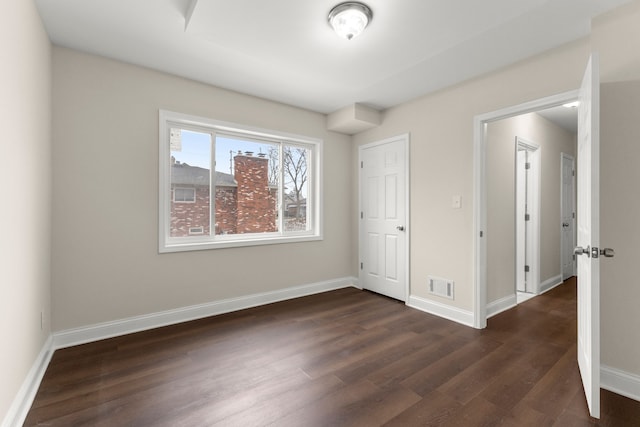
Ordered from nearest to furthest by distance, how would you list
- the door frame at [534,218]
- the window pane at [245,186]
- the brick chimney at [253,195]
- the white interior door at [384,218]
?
1. the window pane at [245,186]
2. the brick chimney at [253,195]
3. the white interior door at [384,218]
4. the door frame at [534,218]

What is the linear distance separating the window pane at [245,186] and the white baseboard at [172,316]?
834 mm

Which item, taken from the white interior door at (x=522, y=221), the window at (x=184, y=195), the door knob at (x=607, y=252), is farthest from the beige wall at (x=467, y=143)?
the window at (x=184, y=195)

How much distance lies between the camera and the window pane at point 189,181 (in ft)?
10.3

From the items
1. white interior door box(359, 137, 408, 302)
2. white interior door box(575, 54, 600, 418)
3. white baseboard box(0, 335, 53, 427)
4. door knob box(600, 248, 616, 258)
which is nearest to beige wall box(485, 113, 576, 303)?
white interior door box(359, 137, 408, 302)

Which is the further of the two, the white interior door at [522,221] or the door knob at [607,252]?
the white interior door at [522,221]

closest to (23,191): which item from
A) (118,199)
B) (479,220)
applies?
(118,199)

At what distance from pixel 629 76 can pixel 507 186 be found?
174 centimetres

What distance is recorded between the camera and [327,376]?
2.08 meters

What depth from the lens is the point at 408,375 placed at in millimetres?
2090

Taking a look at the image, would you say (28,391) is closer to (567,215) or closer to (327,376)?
(327,376)

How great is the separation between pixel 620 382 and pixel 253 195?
364cm

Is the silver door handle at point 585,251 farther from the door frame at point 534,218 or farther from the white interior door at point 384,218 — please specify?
the door frame at point 534,218

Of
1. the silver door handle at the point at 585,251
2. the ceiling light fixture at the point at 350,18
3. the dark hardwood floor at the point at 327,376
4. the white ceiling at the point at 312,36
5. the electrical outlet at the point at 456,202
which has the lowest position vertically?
the dark hardwood floor at the point at 327,376

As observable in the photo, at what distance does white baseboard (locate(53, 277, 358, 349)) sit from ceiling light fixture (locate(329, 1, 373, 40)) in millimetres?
2929
